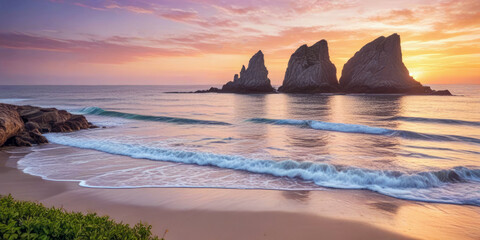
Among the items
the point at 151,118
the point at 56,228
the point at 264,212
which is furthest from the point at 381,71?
the point at 56,228

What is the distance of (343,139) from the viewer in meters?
18.3

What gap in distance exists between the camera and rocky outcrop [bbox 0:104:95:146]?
15742mm

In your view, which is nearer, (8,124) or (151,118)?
(8,124)

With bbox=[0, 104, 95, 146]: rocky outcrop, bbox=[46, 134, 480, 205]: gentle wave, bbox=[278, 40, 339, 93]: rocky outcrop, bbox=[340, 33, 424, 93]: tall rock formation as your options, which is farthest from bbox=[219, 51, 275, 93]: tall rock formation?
bbox=[46, 134, 480, 205]: gentle wave

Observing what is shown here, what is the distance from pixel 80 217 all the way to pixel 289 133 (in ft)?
57.9

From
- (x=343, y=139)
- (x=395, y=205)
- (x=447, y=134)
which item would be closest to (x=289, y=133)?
(x=343, y=139)

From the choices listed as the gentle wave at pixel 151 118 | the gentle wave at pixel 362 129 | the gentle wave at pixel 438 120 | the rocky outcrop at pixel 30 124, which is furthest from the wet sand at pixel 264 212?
the gentle wave at pixel 438 120

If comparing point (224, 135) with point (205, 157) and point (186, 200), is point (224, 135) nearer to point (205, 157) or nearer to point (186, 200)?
point (205, 157)

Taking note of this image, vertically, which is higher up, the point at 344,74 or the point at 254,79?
the point at 344,74

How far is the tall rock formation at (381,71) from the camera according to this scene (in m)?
91.9

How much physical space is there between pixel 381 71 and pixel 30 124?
328ft

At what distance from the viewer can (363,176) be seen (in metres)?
9.90

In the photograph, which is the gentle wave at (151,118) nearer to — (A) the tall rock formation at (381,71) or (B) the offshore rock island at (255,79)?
(B) the offshore rock island at (255,79)

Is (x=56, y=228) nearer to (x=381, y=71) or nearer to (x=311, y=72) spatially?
(x=311, y=72)
